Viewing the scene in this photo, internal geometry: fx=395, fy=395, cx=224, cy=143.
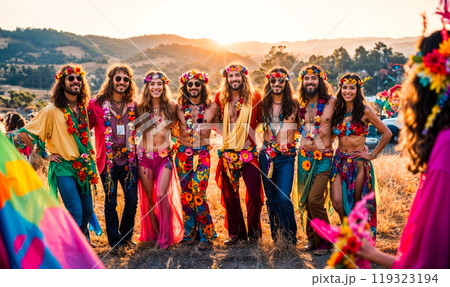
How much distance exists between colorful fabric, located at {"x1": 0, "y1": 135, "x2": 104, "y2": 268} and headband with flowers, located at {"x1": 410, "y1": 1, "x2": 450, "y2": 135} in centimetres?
188

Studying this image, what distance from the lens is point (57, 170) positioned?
16.5 ft

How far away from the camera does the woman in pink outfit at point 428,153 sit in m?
1.76

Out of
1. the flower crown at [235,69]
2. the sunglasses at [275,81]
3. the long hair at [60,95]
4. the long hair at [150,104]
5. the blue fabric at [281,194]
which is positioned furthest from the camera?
the flower crown at [235,69]

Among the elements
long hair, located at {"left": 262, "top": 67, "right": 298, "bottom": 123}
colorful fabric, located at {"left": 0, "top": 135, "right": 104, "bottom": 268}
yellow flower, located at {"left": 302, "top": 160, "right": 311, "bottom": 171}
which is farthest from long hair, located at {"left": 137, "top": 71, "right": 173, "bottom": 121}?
colorful fabric, located at {"left": 0, "top": 135, "right": 104, "bottom": 268}

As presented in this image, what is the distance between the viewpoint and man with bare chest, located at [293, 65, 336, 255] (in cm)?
528

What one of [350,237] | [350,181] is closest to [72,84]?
[350,181]

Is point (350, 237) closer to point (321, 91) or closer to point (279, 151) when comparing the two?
point (279, 151)

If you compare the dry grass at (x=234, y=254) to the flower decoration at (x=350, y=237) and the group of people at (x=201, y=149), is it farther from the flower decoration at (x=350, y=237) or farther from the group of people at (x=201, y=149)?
the flower decoration at (x=350, y=237)

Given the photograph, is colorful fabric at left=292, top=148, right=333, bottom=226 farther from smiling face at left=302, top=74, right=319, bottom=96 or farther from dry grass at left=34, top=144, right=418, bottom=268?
smiling face at left=302, top=74, right=319, bottom=96

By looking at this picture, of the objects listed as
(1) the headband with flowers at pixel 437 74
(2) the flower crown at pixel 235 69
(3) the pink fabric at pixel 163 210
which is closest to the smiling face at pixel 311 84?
(2) the flower crown at pixel 235 69

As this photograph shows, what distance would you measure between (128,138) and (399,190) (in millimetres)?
5526

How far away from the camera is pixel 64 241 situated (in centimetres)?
202

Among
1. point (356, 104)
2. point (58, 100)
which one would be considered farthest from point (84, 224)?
point (356, 104)
